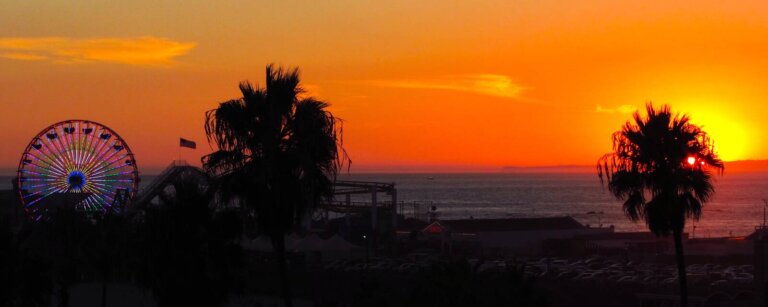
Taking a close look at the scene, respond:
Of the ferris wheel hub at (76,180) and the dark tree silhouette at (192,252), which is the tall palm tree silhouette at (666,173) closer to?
the dark tree silhouette at (192,252)

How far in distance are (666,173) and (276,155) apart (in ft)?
31.2

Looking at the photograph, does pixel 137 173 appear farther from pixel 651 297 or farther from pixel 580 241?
pixel 651 297

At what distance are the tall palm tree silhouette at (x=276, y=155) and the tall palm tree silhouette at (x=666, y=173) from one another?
787cm

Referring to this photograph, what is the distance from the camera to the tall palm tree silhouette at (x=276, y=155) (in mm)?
18047

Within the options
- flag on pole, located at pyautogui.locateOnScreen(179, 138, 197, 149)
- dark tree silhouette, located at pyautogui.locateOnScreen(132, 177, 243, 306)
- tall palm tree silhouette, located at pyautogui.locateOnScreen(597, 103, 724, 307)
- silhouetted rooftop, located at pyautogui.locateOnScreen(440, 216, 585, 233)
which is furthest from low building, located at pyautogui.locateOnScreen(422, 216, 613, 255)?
dark tree silhouette, located at pyautogui.locateOnScreen(132, 177, 243, 306)

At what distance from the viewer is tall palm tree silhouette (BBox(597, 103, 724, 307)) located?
22969 millimetres

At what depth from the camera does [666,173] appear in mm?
22984

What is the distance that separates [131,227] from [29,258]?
630 inches

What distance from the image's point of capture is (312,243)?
5638 cm

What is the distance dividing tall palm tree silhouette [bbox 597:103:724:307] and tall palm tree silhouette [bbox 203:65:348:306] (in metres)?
7.87

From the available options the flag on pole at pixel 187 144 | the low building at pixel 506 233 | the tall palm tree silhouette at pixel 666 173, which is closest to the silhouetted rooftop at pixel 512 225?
the low building at pixel 506 233

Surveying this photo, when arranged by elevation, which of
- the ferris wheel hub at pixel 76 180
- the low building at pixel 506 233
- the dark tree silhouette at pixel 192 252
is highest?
the ferris wheel hub at pixel 76 180

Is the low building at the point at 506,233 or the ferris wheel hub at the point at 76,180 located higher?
the ferris wheel hub at the point at 76,180

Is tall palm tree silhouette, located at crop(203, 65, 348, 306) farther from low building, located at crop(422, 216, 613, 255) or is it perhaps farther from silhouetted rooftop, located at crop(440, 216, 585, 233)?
silhouetted rooftop, located at crop(440, 216, 585, 233)
